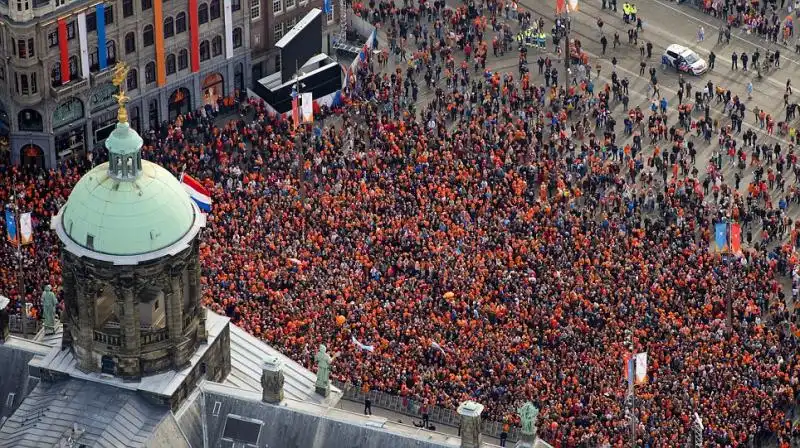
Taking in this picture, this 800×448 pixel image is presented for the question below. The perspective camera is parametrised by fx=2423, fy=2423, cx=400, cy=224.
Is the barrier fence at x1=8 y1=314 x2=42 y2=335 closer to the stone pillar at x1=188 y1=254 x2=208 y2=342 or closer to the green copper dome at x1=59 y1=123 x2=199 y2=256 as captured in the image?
the stone pillar at x1=188 y1=254 x2=208 y2=342

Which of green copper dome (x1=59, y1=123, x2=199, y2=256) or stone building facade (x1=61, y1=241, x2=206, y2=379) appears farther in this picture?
stone building facade (x1=61, y1=241, x2=206, y2=379)

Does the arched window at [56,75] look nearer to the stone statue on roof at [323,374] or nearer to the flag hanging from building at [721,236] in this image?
the flag hanging from building at [721,236]

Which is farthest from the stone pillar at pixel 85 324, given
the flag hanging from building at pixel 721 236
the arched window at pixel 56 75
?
the arched window at pixel 56 75

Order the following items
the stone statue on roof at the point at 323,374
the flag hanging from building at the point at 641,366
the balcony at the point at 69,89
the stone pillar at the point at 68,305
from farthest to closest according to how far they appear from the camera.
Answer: the balcony at the point at 69,89 < the flag hanging from building at the point at 641,366 < the stone statue on roof at the point at 323,374 < the stone pillar at the point at 68,305

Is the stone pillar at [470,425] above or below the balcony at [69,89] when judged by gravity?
above

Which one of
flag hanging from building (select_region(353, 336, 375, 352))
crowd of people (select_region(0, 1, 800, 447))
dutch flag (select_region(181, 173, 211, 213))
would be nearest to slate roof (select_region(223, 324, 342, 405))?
dutch flag (select_region(181, 173, 211, 213))

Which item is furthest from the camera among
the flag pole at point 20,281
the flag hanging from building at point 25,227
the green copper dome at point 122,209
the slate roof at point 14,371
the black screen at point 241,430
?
the flag hanging from building at point 25,227
